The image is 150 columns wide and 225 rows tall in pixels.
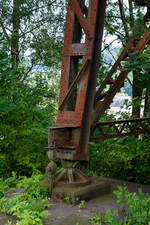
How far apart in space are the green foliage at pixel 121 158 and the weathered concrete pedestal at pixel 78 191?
233cm

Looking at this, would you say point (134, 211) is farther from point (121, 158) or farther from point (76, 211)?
point (121, 158)

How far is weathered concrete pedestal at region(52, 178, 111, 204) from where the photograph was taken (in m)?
6.16

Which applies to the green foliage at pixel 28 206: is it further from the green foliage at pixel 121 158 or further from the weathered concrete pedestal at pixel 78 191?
the green foliage at pixel 121 158

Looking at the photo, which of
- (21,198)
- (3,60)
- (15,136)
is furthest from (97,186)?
(3,60)

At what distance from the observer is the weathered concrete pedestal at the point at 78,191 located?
616 centimetres

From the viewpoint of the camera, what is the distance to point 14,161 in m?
→ 8.70

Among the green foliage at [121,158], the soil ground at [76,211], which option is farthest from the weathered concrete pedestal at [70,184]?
the green foliage at [121,158]

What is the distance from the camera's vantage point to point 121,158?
9.81m

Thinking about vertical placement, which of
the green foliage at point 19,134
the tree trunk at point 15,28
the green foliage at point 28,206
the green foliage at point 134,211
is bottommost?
the green foliage at point 28,206

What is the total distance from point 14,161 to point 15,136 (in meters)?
A: 0.80

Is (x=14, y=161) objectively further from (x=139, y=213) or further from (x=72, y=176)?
(x=139, y=213)

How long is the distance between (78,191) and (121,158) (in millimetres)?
3837

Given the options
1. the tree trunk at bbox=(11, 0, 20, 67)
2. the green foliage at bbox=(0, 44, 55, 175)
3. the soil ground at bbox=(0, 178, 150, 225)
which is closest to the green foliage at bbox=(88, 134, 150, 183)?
the green foliage at bbox=(0, 44, 55, 175)

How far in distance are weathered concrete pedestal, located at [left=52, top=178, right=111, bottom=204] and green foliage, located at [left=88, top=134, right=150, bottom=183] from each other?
2.33m
